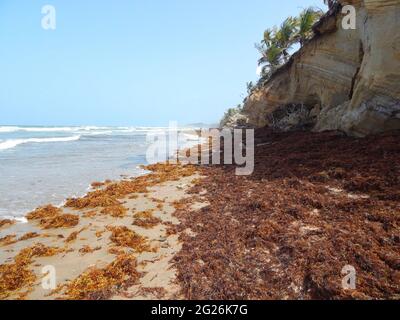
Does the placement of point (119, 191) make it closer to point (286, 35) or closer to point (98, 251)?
point (98, 251)

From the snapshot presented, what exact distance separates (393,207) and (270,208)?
2.00 meters

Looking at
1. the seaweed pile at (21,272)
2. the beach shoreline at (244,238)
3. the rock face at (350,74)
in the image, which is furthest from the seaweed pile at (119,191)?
the rock face at (350,74)

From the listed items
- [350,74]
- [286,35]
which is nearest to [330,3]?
[350,74]

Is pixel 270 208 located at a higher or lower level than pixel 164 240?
higher

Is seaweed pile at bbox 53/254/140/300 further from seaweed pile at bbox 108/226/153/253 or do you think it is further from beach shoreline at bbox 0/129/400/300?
seaweed pile at bbox 108/226/153/253

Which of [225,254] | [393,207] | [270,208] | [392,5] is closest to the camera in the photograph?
[225,254]

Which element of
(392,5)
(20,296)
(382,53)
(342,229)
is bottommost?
(20,296)

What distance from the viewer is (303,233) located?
4.39 metres

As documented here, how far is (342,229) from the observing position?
426cm

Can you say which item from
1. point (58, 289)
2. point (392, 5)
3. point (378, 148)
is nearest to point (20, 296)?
point (58, 289)

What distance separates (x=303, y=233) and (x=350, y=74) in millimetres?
9841

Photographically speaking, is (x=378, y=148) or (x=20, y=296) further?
(x=378, y=148)
